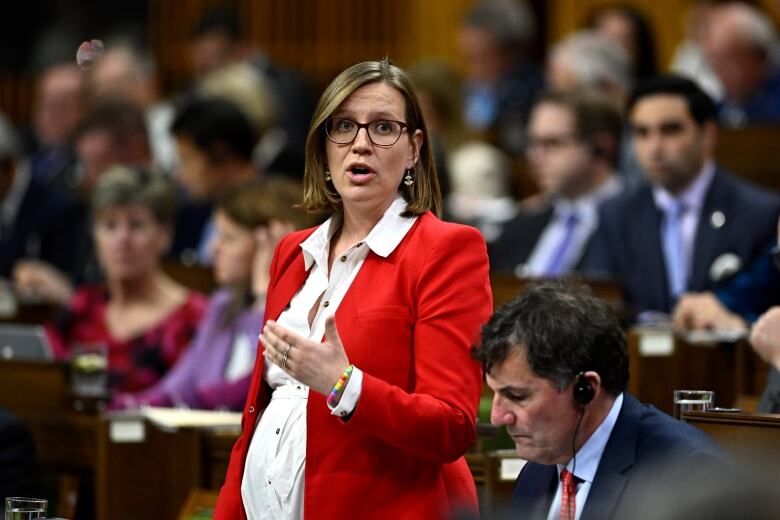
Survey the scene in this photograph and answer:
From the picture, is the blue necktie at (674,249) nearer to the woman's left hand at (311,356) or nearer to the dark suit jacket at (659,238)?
the dark suit jacket at (659,238)

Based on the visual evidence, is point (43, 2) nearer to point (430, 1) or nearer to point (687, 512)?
point (430, 1)

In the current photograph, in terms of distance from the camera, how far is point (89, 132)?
292 inches

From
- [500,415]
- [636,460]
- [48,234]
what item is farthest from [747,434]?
[48,234]

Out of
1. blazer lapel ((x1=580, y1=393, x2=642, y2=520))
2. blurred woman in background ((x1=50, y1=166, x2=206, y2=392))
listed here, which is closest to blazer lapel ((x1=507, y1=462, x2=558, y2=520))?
blazer lapel ((x1=580, y1=393, x2=642, y2=520))

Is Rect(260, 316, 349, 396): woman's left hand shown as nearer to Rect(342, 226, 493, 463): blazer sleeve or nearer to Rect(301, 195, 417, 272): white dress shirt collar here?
Rect(342, 226, 493, 463): blazer sleeve

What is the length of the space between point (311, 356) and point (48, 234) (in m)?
5.03

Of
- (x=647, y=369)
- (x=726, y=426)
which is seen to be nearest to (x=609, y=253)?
(x=647, y=369)

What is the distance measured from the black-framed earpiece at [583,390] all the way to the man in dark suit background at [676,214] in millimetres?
2309

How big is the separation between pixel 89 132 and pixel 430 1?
2925 mm

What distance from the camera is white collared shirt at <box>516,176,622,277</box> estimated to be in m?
5.67

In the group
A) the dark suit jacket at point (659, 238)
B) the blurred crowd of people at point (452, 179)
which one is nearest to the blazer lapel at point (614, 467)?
the blurred crowd of people at point (452, 179)

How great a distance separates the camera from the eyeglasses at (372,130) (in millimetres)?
2699

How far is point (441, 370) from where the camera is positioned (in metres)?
2.56

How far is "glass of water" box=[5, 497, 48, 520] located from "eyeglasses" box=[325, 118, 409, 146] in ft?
2.83
